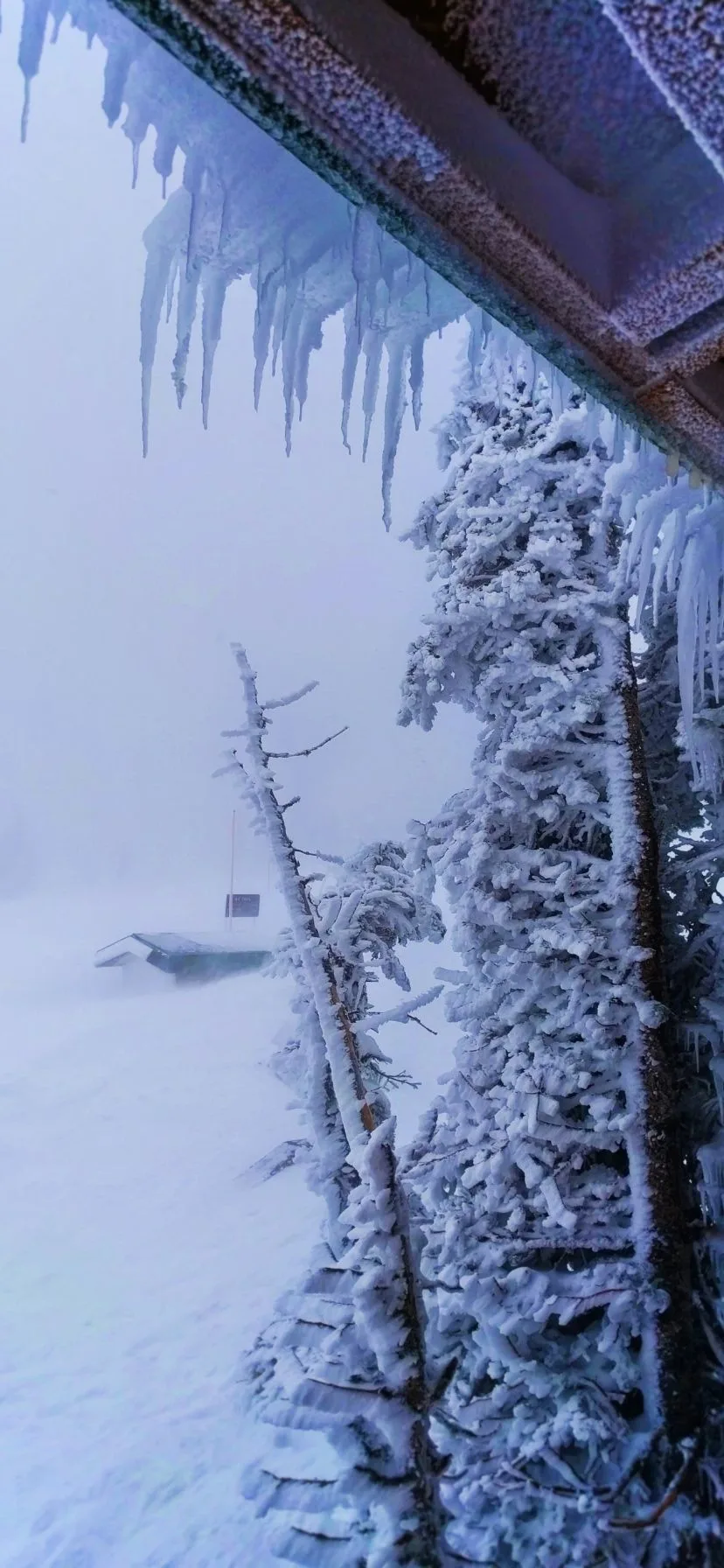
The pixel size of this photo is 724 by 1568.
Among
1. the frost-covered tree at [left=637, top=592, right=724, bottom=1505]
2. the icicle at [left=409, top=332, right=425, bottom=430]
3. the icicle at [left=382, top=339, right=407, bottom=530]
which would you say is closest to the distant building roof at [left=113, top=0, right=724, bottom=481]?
the icicle at [left=409, top=332, right=425, bottom=430]

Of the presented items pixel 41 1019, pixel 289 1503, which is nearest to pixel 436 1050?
pixel 41 1019

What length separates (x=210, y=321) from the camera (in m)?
2.55

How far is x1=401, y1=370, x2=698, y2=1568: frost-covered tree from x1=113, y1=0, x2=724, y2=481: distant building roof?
16.6 feet

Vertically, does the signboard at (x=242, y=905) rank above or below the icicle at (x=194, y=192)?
below

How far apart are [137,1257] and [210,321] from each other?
1940cm

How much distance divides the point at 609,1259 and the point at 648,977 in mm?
2296

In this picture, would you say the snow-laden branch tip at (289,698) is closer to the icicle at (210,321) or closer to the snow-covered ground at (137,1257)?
the icicle at (210,321)

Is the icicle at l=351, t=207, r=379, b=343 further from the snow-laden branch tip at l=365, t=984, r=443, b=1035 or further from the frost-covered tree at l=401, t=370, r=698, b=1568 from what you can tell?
the snow-laden branch tip at l=365, t=984, r=443, b=1035

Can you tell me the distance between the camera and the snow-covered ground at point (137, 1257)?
892cm

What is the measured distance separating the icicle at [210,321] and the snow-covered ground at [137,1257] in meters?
10.2

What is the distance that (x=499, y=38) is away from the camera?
A: 1105mm

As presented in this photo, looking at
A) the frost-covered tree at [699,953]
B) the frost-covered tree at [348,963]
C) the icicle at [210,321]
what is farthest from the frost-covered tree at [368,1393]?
the icicle at [210,321]

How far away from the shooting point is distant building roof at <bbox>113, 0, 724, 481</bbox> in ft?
3.15

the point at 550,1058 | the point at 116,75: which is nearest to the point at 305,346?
the point at 116,75
